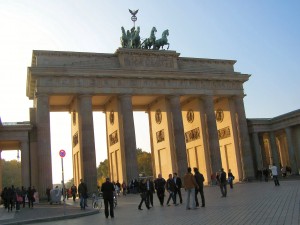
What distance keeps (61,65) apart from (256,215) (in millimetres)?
35037

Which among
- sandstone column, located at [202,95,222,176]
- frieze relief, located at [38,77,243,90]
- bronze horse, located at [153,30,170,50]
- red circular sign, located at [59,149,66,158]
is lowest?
red circular sign, located at [59,149,66,158]

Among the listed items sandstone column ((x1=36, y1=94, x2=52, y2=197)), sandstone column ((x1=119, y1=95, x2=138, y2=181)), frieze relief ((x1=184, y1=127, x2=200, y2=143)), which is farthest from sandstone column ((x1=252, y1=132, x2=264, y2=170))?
sandstone column ((x1=36, y1=94, x2=52, y2=197))

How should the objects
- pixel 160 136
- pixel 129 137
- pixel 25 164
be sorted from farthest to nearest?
pixel 160 136, pixel 129 137, pixel 25 164

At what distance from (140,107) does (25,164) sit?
2005 cm

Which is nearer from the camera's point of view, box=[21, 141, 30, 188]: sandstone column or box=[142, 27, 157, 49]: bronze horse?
box=[21, 141, 30, 188]: sandstone column

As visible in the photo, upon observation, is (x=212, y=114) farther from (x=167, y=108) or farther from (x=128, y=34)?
(x=128, y=34)

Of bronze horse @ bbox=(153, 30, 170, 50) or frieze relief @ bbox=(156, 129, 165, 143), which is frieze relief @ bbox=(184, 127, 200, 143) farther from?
bronze horse @ bbox=(153, 30, 170, 50)

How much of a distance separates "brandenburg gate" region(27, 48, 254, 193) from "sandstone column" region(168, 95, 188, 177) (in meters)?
0.12

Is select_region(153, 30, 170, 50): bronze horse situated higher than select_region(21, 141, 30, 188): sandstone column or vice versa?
select_region(153, 30, 170, 50): bronze horse

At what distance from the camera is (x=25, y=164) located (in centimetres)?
3925

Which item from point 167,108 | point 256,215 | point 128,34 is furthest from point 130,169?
point 256,215

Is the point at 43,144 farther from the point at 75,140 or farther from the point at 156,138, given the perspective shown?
the point at 156,138

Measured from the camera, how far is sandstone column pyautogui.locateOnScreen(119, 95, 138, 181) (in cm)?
4238

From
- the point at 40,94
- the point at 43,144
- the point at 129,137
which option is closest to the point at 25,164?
the point at 43,144
